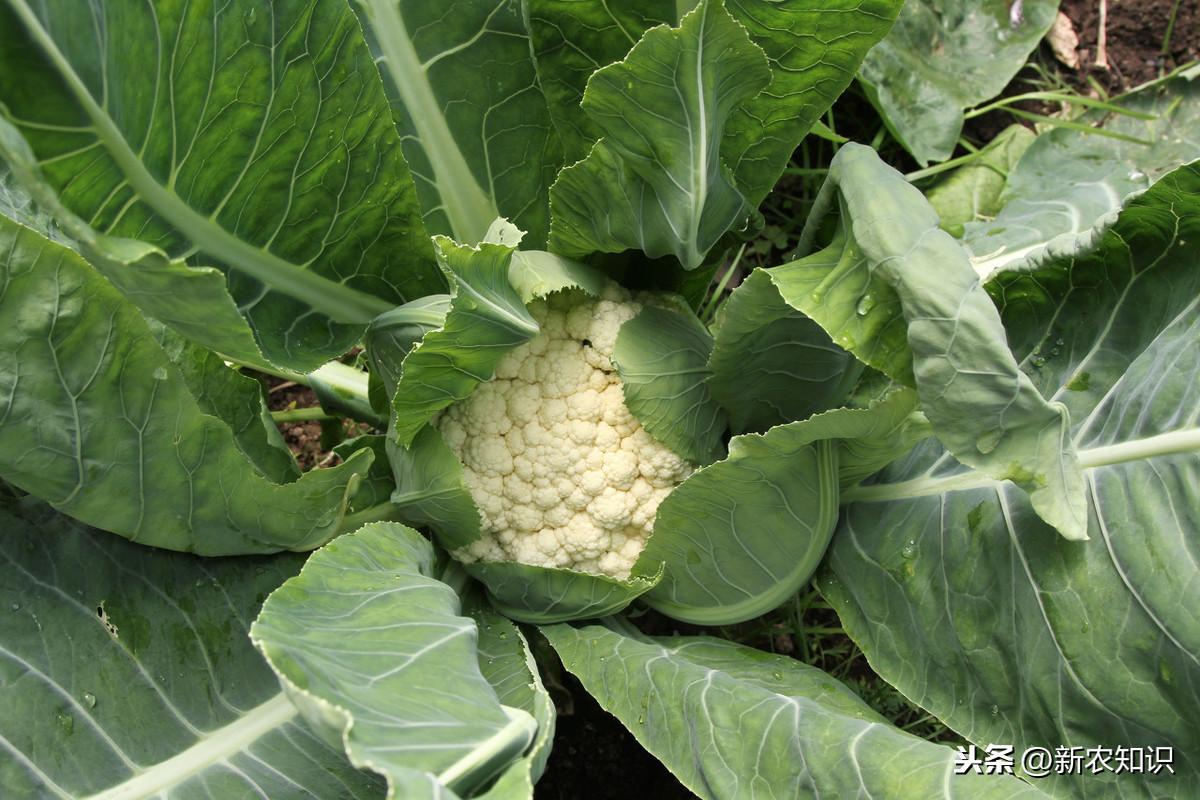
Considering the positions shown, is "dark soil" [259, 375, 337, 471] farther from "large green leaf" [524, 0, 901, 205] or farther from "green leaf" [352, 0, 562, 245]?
"large green leaf" [524, 0, 901, 205]

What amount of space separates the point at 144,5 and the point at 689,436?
886 mm

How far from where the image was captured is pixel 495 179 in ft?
5.34

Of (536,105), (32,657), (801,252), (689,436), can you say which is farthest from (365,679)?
(536,105)

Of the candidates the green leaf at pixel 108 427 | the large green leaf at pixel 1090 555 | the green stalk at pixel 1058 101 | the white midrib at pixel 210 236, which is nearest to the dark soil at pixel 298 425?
the white midrib at pixel 210 236

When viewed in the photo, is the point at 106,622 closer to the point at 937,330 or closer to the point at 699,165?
the point at 699,165

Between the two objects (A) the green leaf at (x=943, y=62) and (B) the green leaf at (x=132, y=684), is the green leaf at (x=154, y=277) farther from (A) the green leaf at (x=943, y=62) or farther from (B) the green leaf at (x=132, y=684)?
(A) the green leaf at (x=943, y=62)

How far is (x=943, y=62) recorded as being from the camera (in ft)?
7.02

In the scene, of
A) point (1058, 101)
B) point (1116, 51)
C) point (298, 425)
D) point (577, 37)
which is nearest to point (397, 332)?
point (577, 37)

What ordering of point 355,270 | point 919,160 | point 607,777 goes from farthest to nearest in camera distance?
point 919,160, point 607,777, point 355,270

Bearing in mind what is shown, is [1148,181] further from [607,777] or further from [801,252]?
[607,777]

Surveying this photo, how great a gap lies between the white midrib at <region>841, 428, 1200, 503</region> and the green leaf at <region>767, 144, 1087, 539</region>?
240 millimetres

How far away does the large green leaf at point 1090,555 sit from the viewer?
1.33 m

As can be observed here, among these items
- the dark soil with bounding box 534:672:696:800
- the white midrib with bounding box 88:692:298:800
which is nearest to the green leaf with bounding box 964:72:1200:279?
the dark soil with bounding box 534:672:696:800

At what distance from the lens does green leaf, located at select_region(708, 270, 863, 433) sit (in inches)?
52.3
